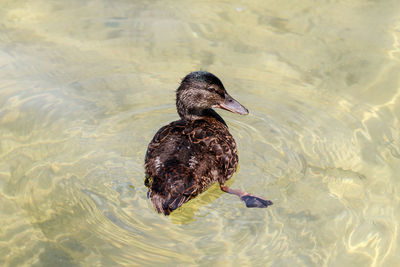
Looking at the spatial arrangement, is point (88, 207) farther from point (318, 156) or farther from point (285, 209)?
point (318, 156)

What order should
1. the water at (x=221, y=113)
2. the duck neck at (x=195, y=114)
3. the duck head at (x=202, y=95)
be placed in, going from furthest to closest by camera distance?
1. the duck neck at (x=195, y=114)
2. the duck head at (x=202, y=95)
3. the water at (x=221, y=113)

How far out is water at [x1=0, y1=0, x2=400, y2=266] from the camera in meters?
4.76

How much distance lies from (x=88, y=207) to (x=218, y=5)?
4490mm

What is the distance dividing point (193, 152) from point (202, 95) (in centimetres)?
96

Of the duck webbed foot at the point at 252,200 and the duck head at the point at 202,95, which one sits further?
the duck head at the point at 202,95

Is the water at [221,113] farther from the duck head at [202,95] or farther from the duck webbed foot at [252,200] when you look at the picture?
the duck head at [202,95]

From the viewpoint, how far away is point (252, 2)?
8477mm

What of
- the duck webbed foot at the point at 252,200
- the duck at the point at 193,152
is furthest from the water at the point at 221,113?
the duck at the point at 193,152

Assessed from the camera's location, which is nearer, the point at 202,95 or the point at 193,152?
the point at 193,152

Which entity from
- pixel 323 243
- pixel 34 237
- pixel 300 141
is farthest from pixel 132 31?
pixel 323 243

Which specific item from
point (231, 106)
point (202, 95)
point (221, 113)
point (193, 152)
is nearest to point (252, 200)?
point (193, 152)

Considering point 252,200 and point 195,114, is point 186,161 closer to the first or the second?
point 252,200

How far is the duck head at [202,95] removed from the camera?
19.1 ft

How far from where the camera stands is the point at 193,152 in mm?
5145
